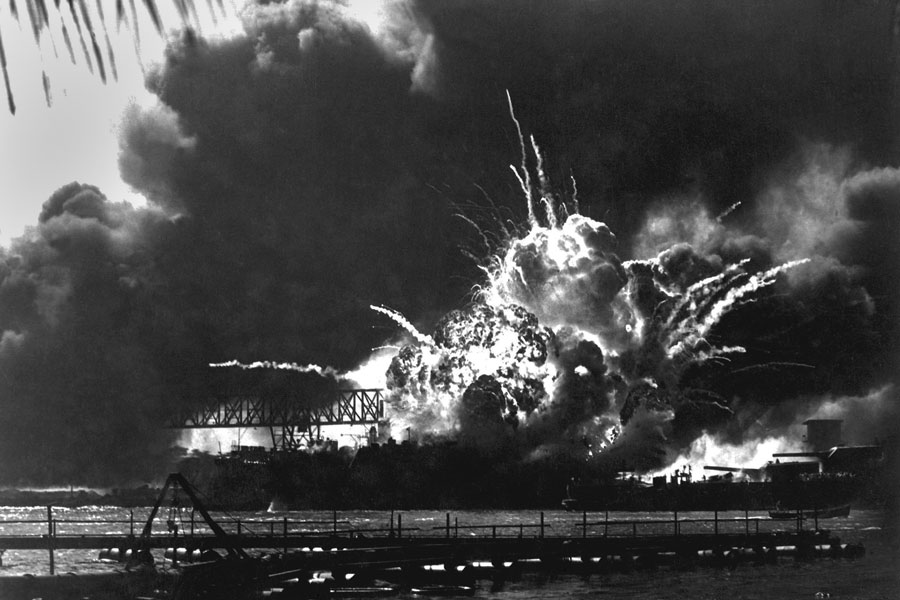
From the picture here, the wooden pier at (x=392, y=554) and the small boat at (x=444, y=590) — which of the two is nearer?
the wooden pier at (x=392, y=554)

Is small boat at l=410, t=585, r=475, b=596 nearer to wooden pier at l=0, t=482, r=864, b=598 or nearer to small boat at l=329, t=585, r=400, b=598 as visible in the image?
wooden pier at l=0, t=482, r=864, b=598

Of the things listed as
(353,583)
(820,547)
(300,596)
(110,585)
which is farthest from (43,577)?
(820,547)

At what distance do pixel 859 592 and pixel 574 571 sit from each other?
2397cm

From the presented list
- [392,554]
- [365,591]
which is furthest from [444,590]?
[392,554]

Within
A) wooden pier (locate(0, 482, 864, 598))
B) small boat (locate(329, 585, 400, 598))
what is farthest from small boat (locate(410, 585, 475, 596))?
small boat (locate(329, 585, 400, 598))

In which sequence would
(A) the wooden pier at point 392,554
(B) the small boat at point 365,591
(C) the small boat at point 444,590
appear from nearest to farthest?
(A) the wooden pier at point 392,554
(B) the small boat at point 365,591
(C) the small boat at point 444,590

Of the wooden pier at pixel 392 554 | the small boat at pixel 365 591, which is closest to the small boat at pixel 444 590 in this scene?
the wooden pier at pixel 392 554

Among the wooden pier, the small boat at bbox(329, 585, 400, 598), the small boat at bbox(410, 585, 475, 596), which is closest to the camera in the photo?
the wooden pier

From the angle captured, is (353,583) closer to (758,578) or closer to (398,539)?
(398,539)

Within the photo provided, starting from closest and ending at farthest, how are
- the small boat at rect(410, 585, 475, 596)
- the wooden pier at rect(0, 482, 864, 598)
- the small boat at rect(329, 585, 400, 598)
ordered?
the wooden pier at rect(0, 482, 864, 598) < the small boat at rect(329, 585, 400, 598) < the small boat at rect(410, 585, 475, 596)

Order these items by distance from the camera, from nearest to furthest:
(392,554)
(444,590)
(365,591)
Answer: (365,591) < (444,590) < (392,554)

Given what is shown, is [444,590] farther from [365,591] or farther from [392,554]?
[392,554]

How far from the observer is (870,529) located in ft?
635

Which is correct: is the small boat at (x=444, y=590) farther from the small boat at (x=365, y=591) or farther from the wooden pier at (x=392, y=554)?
the small boat at (x=365, y=591)
